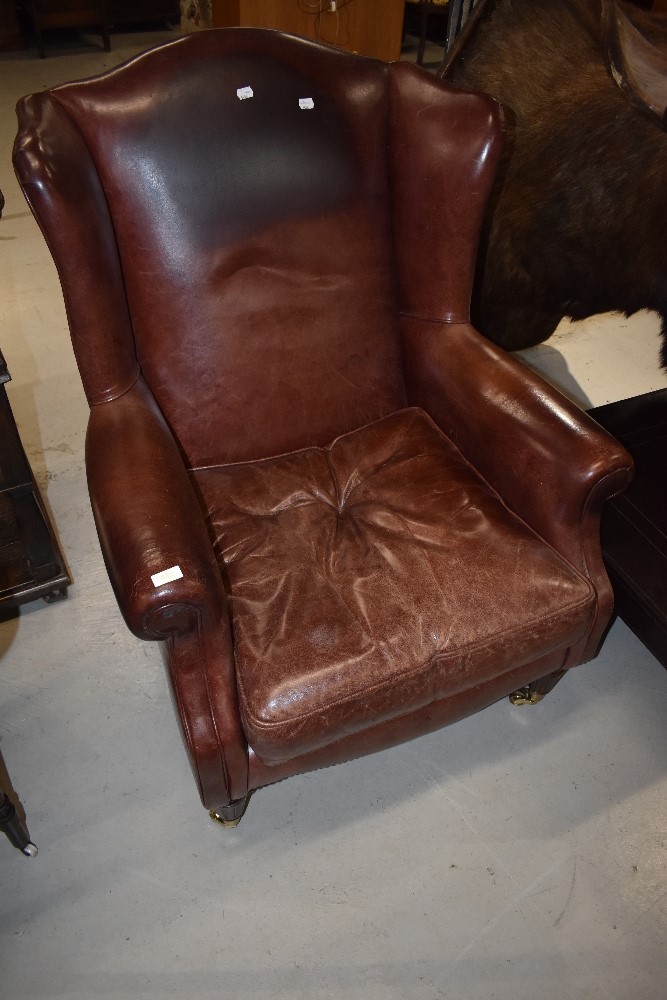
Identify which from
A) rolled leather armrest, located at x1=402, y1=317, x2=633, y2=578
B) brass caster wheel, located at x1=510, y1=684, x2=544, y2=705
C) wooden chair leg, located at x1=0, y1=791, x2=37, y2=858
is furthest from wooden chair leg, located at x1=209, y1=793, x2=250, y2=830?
rolled leather armrest, located at x1=402, y1=317, x2=633, y2=578

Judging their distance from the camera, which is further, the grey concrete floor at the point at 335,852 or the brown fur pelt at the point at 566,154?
the brown fur pelt at the point at 566,154

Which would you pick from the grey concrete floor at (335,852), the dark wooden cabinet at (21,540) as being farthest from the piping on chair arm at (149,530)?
the grey concrete floor at (335,852)

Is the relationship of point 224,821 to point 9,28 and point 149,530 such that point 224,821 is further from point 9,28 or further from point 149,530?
point 9,28

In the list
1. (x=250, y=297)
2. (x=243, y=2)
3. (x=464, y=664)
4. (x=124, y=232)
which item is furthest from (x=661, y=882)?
(x=243, y=2)

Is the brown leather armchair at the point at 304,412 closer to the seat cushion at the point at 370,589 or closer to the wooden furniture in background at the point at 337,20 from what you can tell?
the seat cushion at the point at 370,589

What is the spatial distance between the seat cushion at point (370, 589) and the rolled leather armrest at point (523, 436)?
42 mm

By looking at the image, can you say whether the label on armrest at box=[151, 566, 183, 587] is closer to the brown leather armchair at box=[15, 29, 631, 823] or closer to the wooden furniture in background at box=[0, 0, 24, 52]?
the brown leather armchair at box=[15, 29, 631, 823]

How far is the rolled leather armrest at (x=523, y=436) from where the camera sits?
1285mm

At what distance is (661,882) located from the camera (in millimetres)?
1380

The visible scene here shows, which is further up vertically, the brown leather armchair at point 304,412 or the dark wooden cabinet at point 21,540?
the brown leather armchair at point 304,412

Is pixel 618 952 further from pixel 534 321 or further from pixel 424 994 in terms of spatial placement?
pixel 534 321

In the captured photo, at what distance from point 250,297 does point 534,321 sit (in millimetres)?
1109

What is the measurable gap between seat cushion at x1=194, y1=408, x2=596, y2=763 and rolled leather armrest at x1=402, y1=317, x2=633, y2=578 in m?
0.04

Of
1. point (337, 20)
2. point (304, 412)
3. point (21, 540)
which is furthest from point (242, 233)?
point (337, 20)
